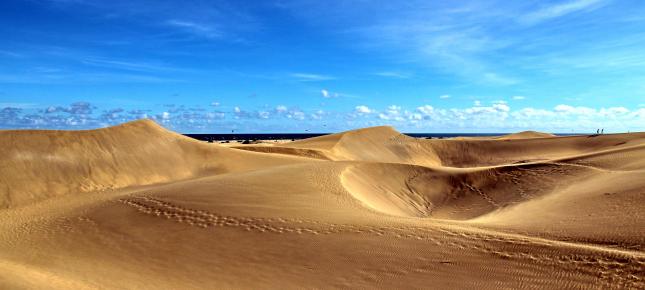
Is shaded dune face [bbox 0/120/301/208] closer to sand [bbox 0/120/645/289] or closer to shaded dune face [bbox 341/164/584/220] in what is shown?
sand [bbox 0/120/645/289]

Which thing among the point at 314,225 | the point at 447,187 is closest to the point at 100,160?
the point at 314,225

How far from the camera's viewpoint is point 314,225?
422 inches

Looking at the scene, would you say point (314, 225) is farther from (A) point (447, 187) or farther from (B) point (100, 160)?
(B) point (100, 160)

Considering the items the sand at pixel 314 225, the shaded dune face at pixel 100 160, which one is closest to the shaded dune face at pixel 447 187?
the sand at pixel 314 225

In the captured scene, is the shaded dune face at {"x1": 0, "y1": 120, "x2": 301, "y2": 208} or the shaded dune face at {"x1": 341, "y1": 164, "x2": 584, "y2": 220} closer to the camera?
the shaded dune face at {"x1": 341, "y1": 164, "x2": 584, "y2": 220}

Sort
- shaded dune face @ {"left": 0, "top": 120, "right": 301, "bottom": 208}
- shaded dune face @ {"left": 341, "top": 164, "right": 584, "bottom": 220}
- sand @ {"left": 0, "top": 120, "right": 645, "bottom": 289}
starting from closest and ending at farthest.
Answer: sand @ {"left": 0, "top": 120, "right": 645, "bottom": 289}
shaded dune face @ {"left": 341, "top": 164, "right": 584, "bottom": 220}
shaded dune face @ {"left": 0, "top": 120, "right": 301, "bottom": 208}

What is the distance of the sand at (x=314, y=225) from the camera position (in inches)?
308

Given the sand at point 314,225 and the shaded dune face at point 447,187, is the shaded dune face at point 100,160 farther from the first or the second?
the shaded dune face at point 447,187

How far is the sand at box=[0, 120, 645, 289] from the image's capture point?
308 inches

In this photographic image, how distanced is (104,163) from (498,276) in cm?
2093

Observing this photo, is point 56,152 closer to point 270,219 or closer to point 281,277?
point 270,219

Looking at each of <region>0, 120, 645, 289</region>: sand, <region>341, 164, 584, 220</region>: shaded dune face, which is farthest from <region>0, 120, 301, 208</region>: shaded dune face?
<region>341, 164, 584, 220</region>: shaded dune face

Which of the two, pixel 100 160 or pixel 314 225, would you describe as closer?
pixel 314 225

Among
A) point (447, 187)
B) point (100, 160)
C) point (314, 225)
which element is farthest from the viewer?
point (100, 160)
